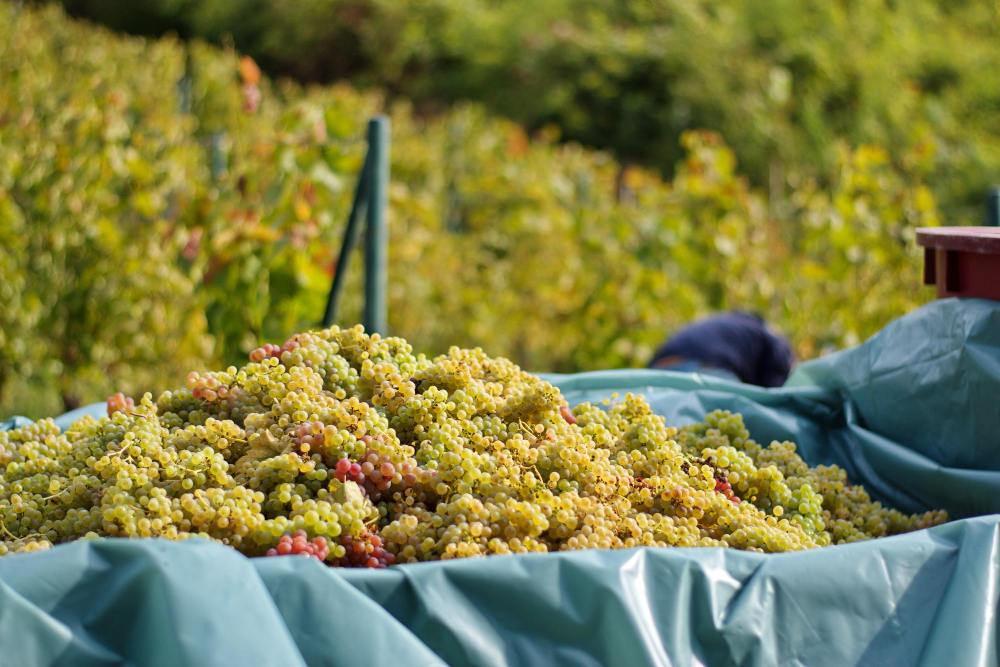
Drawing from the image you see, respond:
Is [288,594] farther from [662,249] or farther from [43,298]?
[662,249]

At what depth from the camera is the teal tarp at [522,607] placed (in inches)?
52.3

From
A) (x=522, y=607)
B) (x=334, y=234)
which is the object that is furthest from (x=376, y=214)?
(x=522, y=607)

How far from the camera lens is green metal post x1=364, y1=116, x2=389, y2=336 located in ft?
12.5

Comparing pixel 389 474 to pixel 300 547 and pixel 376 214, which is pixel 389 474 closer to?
pixel 300 547

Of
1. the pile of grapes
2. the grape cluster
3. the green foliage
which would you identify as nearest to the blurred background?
the green foliage

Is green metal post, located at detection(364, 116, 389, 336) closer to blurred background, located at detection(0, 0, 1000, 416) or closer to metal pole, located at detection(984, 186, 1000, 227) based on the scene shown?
blurred background, located at detection(0, 0, 1000, 416)

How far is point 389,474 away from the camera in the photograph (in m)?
1.69

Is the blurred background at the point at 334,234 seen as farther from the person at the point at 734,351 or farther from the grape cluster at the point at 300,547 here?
the grape cluster at the point at 300,547

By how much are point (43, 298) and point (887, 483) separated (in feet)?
11.6

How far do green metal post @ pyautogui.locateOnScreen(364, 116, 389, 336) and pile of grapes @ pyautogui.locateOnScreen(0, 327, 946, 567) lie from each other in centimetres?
183

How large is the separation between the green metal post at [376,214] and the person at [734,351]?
101cm

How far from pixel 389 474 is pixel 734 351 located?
99.2 inches

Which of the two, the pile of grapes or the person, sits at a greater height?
the pile of grapes

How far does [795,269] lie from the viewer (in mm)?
5801
